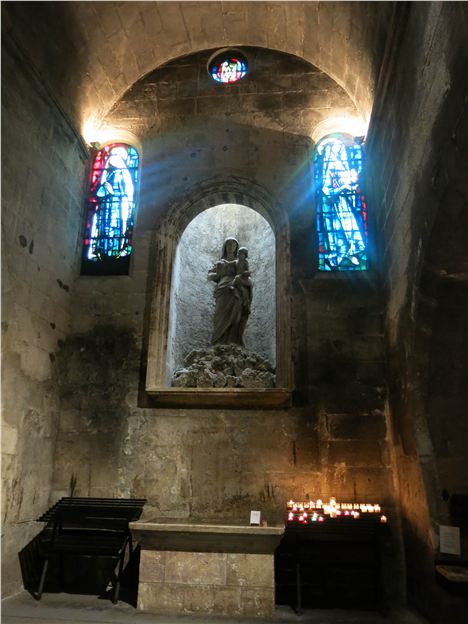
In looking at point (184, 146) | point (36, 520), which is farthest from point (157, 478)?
point (184, 146)

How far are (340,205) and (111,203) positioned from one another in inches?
124

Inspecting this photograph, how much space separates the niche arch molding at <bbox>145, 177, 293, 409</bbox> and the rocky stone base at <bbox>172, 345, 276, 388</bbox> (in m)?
0.19

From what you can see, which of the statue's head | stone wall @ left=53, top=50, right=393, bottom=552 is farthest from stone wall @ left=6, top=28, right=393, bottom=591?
the statue's head

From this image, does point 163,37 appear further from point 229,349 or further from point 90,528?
point 90,528

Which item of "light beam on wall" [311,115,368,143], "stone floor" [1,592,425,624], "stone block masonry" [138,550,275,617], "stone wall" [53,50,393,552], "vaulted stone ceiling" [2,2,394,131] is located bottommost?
"stone floor" [1,592,425,624]

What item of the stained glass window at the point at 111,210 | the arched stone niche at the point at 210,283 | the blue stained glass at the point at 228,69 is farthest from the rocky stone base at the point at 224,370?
the blue stained glass at the point at 228,69

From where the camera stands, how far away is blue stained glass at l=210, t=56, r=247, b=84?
7.28 meters

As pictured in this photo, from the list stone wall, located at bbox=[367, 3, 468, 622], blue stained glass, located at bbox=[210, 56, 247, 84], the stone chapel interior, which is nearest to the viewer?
stone wall, located at bbox=[367, 3, 468, 622]

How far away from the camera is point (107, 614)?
415cm

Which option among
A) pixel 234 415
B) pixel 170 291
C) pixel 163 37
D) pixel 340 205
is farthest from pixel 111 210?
pixel 234 415

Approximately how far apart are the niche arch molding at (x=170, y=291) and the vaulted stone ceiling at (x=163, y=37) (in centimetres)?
184

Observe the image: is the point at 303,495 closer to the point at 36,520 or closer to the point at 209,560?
the point at 209,560

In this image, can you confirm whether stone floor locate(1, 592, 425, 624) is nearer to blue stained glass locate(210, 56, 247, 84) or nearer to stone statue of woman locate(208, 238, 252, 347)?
stone statue of woman locate(208, 238, 252, 347)

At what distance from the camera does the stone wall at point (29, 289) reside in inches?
187
